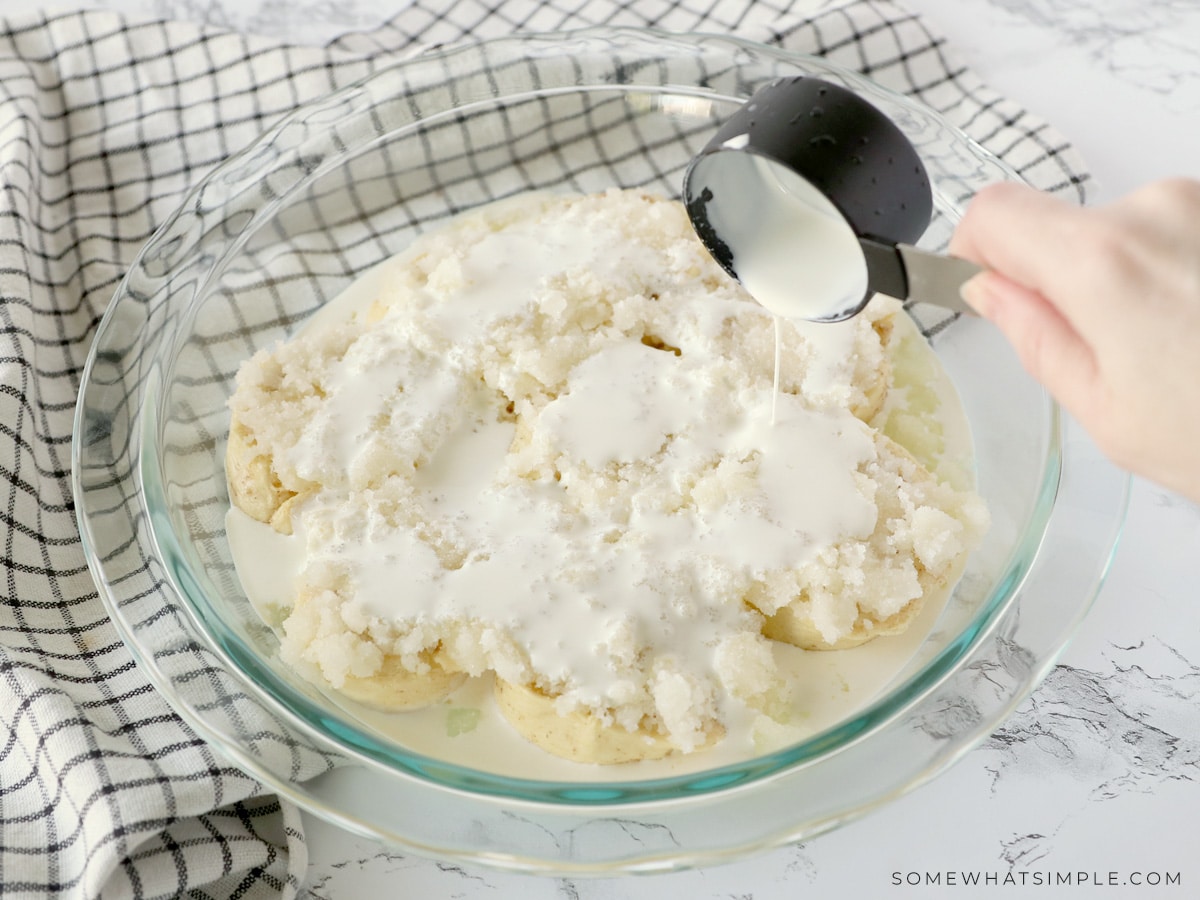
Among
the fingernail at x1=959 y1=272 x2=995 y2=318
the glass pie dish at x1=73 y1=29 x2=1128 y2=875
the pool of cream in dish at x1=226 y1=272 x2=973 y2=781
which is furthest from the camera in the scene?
the pool of cream in dish at x1=226 y1=272 x2=973 y2=781

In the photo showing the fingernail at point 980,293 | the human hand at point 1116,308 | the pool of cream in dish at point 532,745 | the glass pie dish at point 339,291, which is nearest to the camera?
the human hand at point 1116,308

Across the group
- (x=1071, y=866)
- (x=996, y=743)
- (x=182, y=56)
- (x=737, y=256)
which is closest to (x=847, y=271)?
(x=737, y=256)

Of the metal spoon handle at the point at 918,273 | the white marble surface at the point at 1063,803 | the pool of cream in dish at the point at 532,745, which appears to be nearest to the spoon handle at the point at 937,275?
the metal spoon handle at the point at 918,273

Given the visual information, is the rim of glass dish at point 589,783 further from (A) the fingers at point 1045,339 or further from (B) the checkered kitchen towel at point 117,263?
(A) the fingers at point 1045,339

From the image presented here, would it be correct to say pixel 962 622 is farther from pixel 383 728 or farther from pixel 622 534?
pixel 383 728

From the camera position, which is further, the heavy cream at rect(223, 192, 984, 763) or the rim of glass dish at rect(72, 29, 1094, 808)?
the heavy cream at rect(223, 192, 984, 763)

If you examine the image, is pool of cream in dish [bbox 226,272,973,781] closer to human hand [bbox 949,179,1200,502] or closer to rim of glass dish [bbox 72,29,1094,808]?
rim of glass dish [bbox 72,29,1094,808]

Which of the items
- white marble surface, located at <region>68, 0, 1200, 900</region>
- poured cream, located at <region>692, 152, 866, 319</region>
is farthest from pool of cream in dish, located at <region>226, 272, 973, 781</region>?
poured cream, located at <region>692, 152, 866, 319</region>

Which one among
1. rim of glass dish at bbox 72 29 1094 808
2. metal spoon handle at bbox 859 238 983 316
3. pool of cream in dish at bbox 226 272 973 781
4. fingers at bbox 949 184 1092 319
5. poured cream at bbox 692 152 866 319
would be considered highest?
fingers at bbox 949 184 1092 319
